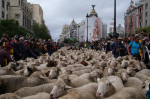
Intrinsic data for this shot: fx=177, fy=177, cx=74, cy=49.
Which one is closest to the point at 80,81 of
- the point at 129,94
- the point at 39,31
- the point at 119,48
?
the point at 129,94

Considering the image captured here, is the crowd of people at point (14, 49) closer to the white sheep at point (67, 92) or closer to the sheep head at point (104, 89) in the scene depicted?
the white sheep at point (67, 92)

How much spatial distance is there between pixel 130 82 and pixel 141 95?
1.08 m

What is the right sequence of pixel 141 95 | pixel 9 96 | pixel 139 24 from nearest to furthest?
pixel 9 96 < pixel 141 95 < pixel 139 24

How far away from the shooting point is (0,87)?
14.2 ft

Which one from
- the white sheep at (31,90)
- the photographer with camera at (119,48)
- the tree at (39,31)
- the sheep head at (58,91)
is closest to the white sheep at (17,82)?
the white sheep at (31,90)

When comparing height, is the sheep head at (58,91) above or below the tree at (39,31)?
below

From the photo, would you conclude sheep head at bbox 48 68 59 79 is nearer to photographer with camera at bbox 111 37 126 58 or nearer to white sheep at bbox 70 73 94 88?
white sheep at bbox 70 73 94 88

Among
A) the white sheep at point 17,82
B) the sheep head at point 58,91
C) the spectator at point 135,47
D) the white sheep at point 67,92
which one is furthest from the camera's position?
the spectator at point 135,47

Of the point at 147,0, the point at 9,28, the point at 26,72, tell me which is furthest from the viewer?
the point at 147,0

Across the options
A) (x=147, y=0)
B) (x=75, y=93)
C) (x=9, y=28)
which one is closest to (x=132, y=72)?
(x=75, y=93)

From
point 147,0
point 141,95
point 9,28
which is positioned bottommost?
point 141,95

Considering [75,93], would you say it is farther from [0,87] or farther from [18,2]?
[18,2]

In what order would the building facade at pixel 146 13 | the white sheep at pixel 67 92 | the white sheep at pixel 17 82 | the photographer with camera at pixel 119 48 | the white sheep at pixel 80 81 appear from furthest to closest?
the building facade at pixel 146 13, the photographer with camera at pixel 119 48, the white sheep at pixel 80 81, the white sheep at pixel 17 82, the white sheep at pixel 67 92

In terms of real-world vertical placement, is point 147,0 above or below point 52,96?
above
